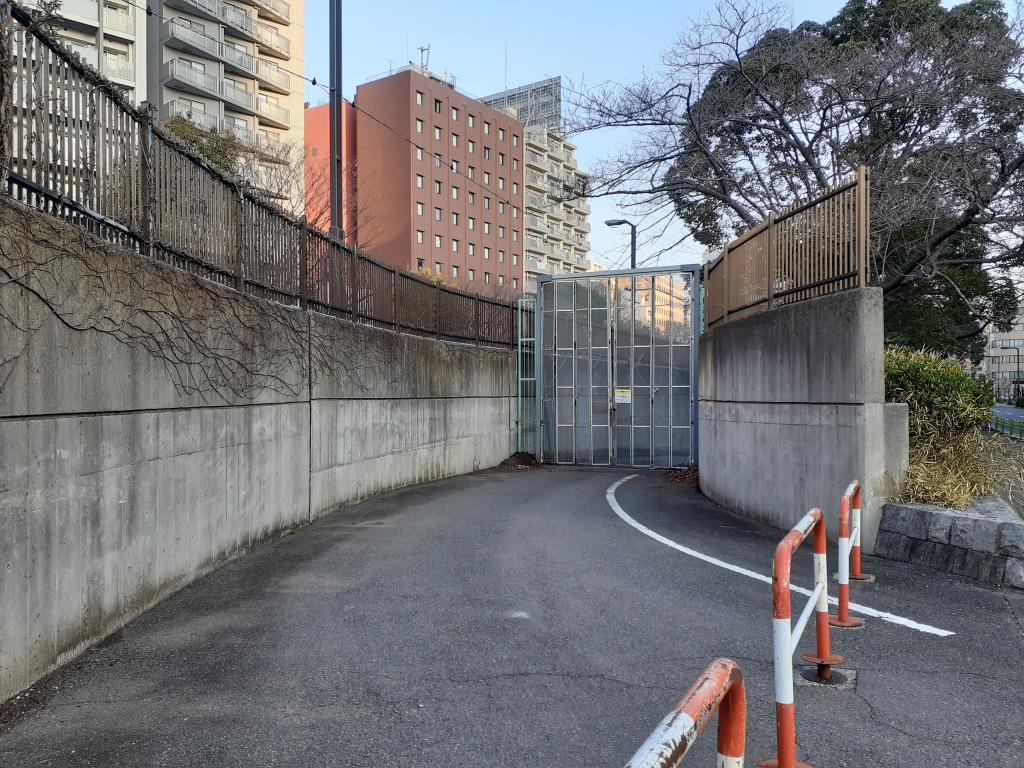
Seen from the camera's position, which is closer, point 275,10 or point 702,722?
point 702,722

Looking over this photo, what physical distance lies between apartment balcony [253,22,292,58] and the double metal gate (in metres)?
30.9

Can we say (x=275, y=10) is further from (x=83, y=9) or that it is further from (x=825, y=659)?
(x=825, y=659)

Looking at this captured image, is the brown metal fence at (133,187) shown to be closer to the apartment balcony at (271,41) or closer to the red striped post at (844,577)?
the red striped post at (844,577)

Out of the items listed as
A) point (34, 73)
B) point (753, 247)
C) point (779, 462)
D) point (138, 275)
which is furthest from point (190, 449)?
point (753, 247)

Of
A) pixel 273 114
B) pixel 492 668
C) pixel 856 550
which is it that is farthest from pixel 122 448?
pixel 273 114

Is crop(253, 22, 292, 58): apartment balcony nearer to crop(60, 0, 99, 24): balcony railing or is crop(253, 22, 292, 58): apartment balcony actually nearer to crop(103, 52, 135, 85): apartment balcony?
crop(103, 52, 135, 85): apartment balcony

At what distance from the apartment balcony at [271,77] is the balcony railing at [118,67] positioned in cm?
815

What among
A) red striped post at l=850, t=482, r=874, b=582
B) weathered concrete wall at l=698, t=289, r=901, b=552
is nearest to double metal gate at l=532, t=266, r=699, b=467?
weathered concrete wall at l=698, t=289, r=901, b=552

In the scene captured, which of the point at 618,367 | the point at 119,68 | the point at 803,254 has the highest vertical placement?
the point at 119,68

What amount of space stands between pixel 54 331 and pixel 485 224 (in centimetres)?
6262

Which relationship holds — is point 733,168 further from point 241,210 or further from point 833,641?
point 833,641

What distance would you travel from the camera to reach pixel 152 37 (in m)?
37.7

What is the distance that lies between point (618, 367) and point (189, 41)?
30.2m

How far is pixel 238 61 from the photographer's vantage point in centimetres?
4022
